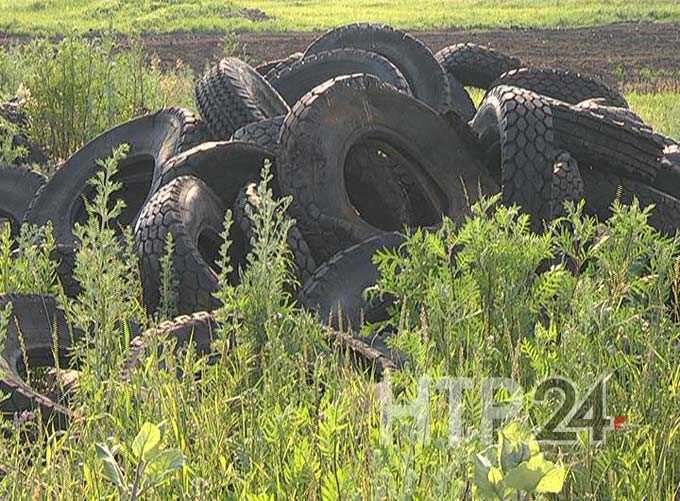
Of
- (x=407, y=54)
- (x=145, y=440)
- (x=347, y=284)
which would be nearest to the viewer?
(x=145, y=440)

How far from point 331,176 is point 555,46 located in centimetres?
2541

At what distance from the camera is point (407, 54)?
8.95 meters

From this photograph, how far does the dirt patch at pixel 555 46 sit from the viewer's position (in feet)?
81.8

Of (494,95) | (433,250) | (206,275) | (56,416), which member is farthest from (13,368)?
(494,95)

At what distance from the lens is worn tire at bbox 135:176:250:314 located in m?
5.15

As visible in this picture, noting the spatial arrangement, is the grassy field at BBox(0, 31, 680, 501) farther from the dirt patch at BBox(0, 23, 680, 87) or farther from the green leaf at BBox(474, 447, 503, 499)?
the dirt patch at BBox(0, 23, 680, 87)

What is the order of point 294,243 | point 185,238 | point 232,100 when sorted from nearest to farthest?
point 185,238, point 294,243, point 232,100

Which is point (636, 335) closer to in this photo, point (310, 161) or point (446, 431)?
point (446, 431)

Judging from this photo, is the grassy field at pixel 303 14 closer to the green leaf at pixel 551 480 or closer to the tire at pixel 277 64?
the tire at pixel 277 64

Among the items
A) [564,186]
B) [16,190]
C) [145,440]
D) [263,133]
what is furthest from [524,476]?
[16,190]

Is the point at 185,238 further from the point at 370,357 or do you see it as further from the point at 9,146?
the point at 9,146

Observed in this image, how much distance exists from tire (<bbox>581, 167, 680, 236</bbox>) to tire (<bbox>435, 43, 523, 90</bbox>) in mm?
3052

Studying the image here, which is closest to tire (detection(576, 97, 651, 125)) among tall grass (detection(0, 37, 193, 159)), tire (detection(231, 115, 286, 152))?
tire (detection(231, 115, 286, 152))

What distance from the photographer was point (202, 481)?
101 inches
